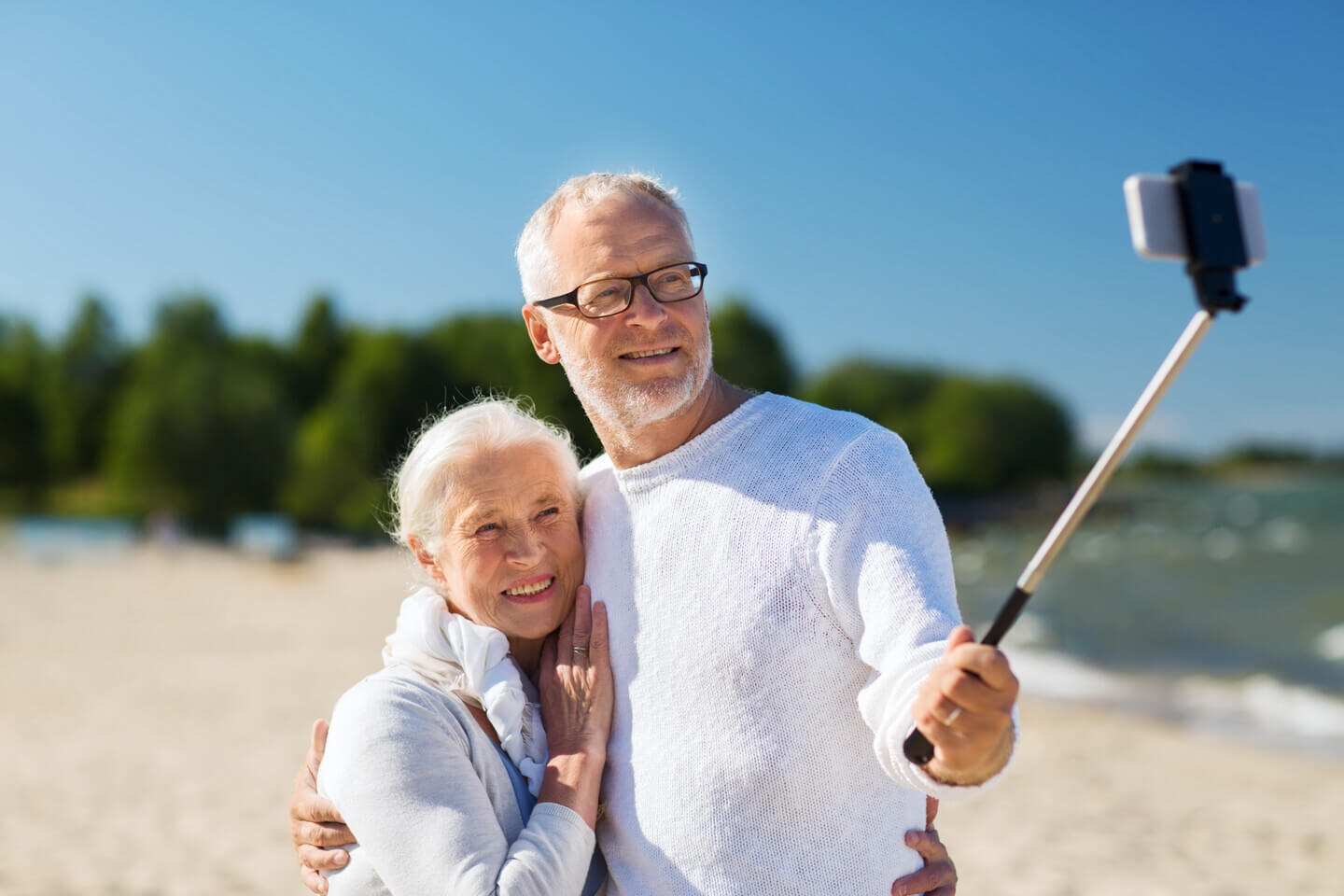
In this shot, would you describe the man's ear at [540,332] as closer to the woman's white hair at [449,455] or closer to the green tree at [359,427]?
the woman's white hair at [449,455]

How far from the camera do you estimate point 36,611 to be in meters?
21.3

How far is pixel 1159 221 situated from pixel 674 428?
3.45 ft

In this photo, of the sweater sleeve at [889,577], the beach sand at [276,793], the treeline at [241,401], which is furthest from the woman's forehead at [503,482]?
the treeline at [241,401]

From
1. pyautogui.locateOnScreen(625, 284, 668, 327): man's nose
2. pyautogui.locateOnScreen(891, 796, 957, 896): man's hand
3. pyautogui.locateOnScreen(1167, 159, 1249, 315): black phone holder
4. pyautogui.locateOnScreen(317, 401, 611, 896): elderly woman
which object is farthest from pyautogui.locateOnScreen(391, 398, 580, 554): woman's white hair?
pyautogui.locateOnScreen(1167, 159, 1249, 315): black phone holder

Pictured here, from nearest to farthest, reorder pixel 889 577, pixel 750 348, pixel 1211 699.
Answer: pixel 889 577 → pixel 1211 699 → pixel 750 348

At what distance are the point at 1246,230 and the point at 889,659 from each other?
2.55 ft

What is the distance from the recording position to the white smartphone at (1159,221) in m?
1.32

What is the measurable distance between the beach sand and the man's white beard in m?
1.12

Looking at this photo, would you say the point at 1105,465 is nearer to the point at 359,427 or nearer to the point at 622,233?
Result: the point at 622,233

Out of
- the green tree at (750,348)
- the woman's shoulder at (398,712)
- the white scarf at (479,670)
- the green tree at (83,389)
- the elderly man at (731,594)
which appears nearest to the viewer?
the elderly man at (731,594)

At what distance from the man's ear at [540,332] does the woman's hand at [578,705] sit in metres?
0.52

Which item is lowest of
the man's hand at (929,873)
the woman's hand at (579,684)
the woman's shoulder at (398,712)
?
the man's hand at (929,873)

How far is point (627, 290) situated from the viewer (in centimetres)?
212

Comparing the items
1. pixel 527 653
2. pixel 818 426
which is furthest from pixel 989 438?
pixel 818 426
